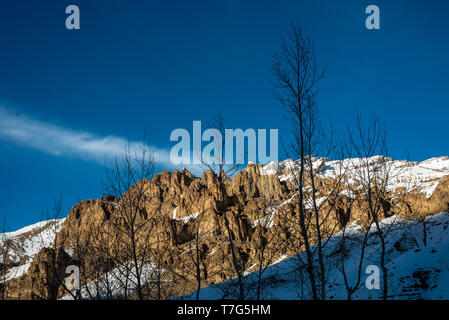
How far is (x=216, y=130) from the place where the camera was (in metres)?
11.1

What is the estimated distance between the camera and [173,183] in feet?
617
